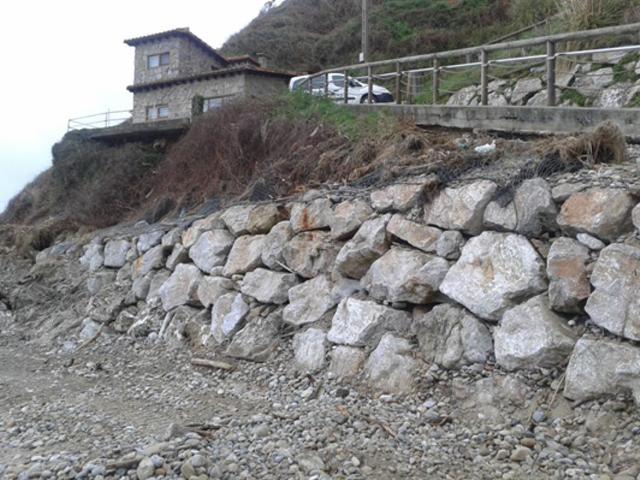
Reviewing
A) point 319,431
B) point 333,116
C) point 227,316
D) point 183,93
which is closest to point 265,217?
point 227,316

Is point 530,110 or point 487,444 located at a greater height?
point 530,110

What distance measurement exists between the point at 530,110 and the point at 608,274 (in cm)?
372

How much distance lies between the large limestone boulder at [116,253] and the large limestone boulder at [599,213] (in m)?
9.38

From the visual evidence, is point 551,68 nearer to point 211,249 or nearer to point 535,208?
point 535,208

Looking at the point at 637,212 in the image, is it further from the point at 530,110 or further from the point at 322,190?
the point at 322,190

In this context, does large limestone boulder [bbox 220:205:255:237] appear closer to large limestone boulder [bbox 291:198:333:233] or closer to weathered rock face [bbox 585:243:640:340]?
large limestone boulder [bbox 291:198:333:233]

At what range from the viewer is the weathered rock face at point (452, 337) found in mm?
6395

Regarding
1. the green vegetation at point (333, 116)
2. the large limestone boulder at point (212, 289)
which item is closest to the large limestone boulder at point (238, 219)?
the large limestone boulder at point (212, 289)

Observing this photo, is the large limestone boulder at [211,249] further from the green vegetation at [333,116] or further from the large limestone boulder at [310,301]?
the green vegetation at [333,116]

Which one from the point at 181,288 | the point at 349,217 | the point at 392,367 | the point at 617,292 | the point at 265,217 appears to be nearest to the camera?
the point at 617,292

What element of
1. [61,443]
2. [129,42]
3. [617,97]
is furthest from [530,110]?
[129,42]

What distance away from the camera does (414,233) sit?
A: 25.2 feet

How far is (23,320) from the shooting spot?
13.4 m

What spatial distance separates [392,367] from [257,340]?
245 cm
